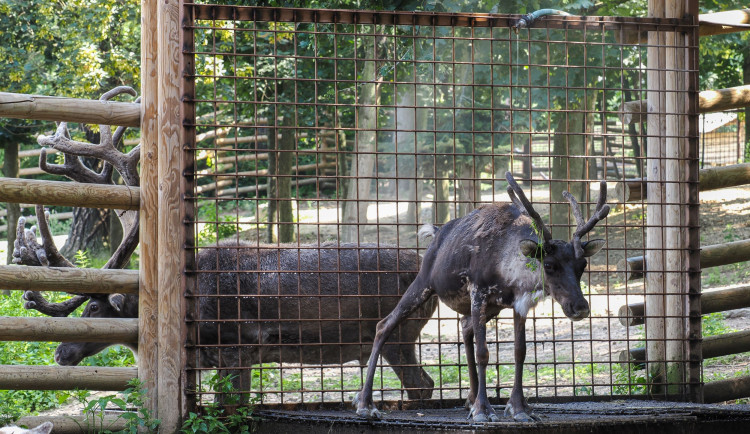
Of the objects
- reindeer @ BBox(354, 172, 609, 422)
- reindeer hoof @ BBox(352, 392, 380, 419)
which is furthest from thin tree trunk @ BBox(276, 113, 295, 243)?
reindeer hoof @ BBox(352, 392, 380, 419)

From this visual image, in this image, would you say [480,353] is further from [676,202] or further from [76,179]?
[76,179]

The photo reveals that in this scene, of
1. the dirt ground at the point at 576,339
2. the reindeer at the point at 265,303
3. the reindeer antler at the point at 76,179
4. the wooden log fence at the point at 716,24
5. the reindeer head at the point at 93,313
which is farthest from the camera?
the reindeer head at the point at 93,313

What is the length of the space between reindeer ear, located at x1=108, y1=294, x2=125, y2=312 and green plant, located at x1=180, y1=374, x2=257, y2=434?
1874 millimetres

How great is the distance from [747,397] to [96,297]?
5908 millimetres

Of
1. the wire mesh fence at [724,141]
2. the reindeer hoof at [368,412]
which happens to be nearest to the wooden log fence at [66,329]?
the reindeer hoof at [368,412]

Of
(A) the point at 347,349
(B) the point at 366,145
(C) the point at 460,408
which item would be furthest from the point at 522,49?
(C) the point at 460,408

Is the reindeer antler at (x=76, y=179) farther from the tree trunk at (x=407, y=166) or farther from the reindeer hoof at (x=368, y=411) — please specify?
the tree trunk at (x=407, y=166)

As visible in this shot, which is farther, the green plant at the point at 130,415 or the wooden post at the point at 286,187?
the wooden post at the point at 286,187

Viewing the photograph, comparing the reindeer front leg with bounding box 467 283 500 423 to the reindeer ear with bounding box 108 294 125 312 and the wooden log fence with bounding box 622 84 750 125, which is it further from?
the reindeer ear with bounding box 108 294 125 312

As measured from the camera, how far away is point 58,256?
22.8 ft

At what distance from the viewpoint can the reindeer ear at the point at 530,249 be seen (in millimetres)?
4996

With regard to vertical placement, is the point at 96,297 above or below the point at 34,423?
above

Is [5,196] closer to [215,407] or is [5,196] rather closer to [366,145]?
[215,407]

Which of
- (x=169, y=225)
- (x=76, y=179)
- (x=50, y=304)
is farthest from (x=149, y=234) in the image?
(x=50, y=304)
